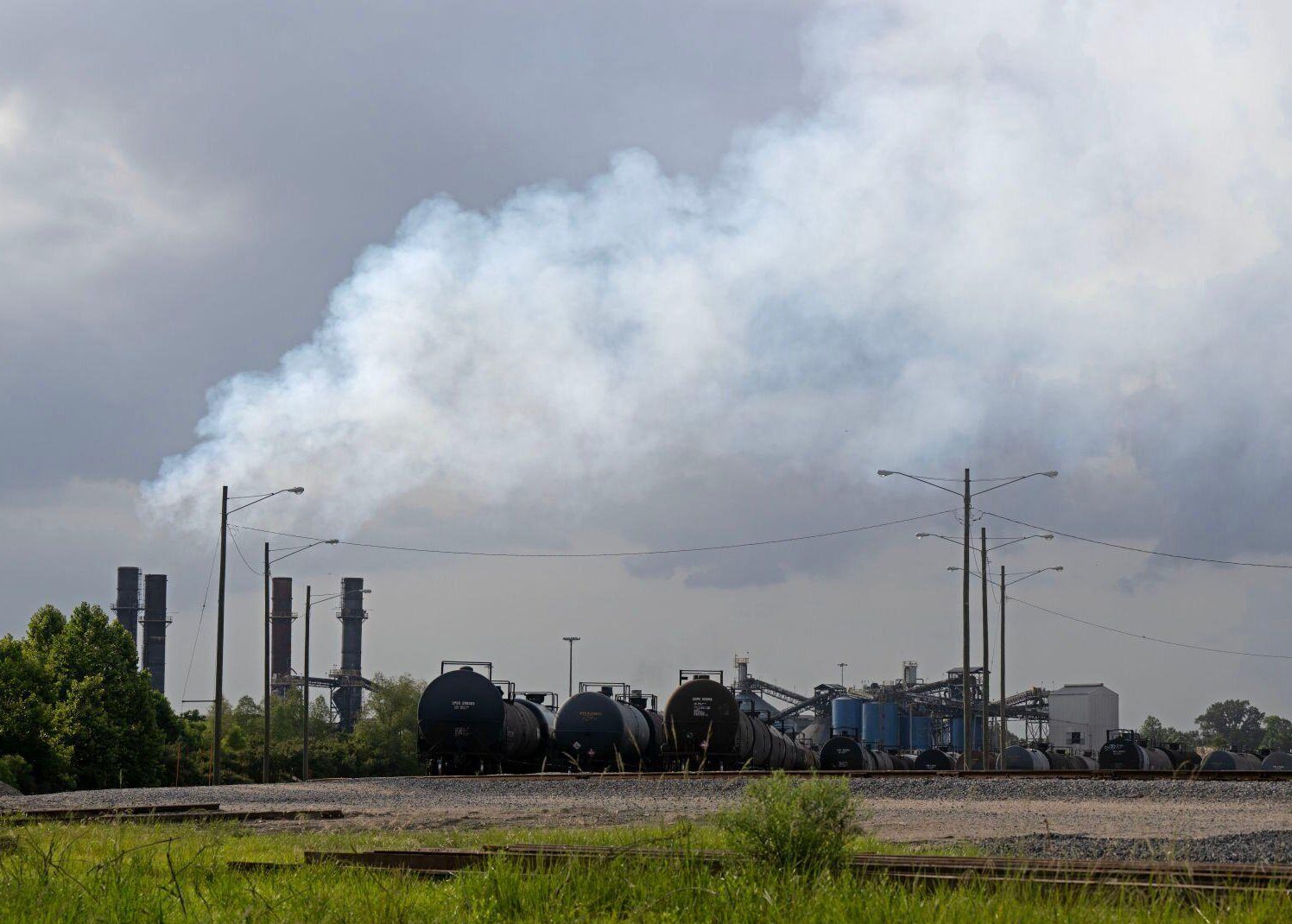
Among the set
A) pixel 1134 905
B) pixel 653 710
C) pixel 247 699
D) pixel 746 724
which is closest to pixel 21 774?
pixel 653 710

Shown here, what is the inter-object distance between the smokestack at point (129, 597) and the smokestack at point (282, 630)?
9.80m

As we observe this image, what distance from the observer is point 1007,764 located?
169 feet

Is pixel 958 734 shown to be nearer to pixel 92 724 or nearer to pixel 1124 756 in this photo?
pixel 1124 756

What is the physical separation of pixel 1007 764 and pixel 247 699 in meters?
80.8

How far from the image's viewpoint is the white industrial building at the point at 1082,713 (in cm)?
11194

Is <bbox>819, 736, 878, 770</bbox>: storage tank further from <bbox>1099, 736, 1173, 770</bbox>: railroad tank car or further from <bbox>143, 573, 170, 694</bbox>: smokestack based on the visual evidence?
<bbox>143, 573, 170, 694</bbox>: smokestack

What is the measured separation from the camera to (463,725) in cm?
3222

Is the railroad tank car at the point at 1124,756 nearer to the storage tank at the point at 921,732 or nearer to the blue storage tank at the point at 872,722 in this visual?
the blue storage tank at the point at 872,722

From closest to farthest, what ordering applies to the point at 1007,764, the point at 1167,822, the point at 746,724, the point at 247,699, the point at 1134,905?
the point at 1134,905 < the point at 1167,822 < the point at 746,724 < the point at 1007,764 < the point at 247,699

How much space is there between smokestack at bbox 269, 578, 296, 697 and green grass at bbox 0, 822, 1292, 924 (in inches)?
3395

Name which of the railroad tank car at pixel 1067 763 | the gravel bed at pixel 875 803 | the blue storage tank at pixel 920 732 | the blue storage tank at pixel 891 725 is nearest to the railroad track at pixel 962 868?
the gravel bed at pixel 875 803

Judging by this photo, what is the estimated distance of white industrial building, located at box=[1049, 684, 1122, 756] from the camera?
112 meters

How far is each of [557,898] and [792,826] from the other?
5.22 feet

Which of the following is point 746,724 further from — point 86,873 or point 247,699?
point 247,699
